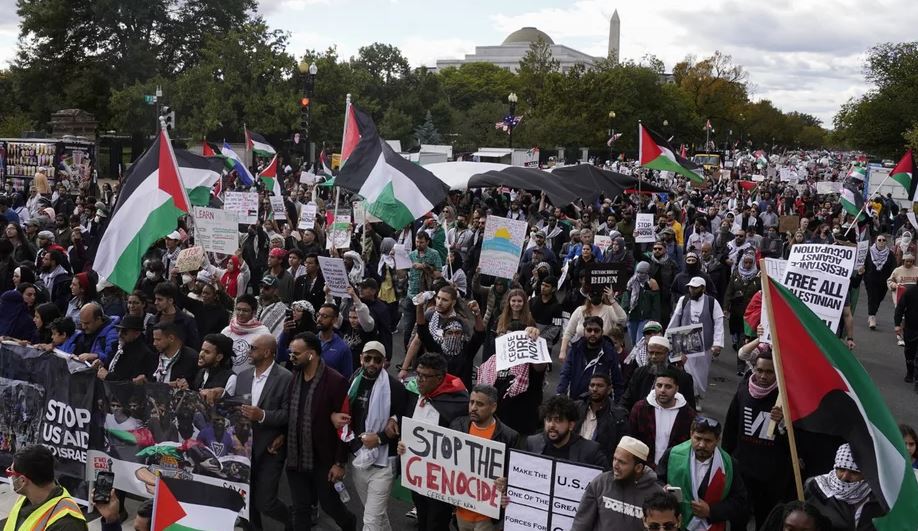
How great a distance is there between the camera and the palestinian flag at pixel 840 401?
4719 mm

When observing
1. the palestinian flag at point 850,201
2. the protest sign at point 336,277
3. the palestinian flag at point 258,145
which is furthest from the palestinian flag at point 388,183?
the palestinian flag at point 850,201

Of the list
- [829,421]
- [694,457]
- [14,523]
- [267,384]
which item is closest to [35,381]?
[267,384]

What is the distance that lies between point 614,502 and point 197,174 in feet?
36.9

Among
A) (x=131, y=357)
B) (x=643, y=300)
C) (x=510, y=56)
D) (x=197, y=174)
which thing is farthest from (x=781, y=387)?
(x=510, y=56)

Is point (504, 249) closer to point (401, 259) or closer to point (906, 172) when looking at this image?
point (401, 259)

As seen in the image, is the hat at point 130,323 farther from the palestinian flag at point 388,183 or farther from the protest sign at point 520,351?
the palestinian flag at point 388,183

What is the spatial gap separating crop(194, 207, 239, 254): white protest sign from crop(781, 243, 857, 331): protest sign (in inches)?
276

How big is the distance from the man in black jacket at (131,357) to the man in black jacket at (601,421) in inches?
132

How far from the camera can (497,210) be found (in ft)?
78.7

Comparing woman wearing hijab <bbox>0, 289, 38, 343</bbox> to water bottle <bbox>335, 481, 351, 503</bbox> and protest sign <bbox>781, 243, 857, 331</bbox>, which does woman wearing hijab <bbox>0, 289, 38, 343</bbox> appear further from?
protest sign <bbox>781, 243, 857, 331</bbox>

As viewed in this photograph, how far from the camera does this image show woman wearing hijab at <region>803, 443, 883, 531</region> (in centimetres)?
514

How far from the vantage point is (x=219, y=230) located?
12000 millimetres

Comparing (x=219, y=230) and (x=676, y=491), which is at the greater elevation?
(x=219, y=230)

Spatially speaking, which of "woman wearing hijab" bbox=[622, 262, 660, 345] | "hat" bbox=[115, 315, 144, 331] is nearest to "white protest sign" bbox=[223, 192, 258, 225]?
"woman wearing hijab" bbox=[622, 262, 660, 345]
